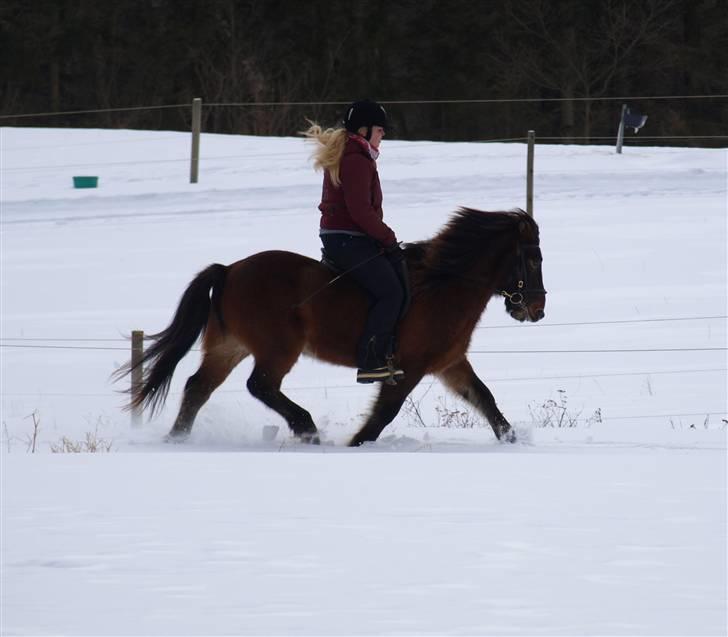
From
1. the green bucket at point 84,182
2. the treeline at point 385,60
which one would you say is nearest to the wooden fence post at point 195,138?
the green bucket at point 84,182

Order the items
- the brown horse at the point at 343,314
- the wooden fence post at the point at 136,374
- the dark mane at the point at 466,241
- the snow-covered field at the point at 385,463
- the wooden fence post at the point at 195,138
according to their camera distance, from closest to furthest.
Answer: the snow-covered field at the point at 385,463
the brown horse at the point at 343,314
the dark mane at the point at 466,241
the wooden fence post at the point at 136,374
the wooden fence post at the point at 195,138

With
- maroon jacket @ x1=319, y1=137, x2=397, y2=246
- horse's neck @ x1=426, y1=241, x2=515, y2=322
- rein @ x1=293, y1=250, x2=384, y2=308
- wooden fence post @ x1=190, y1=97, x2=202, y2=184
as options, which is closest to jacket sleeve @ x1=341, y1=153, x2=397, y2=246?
maroon jacket @ x1=319, y1=137, x2=397, y2=246

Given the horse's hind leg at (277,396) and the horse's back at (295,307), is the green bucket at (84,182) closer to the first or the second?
the horse's back at (295,307)

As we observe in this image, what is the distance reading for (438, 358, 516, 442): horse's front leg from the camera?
7.77 m

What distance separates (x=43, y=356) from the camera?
1177cm

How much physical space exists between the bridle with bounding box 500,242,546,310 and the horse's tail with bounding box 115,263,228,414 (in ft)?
5.56

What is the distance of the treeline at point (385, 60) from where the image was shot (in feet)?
119

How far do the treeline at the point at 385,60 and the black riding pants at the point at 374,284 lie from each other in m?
27.5

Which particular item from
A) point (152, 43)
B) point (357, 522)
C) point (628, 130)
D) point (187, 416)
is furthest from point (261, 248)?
point (152, 43)

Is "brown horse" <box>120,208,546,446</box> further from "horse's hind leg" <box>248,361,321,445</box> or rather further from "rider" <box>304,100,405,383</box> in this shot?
"rider" <box>304,100,405,383</box>

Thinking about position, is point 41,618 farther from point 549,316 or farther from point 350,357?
point 549,316

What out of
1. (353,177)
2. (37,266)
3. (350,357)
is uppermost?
(353,177)

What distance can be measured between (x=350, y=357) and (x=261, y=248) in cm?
929

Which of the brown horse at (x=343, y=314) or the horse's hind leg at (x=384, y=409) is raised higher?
the brown horse at (x=343, y=314)
